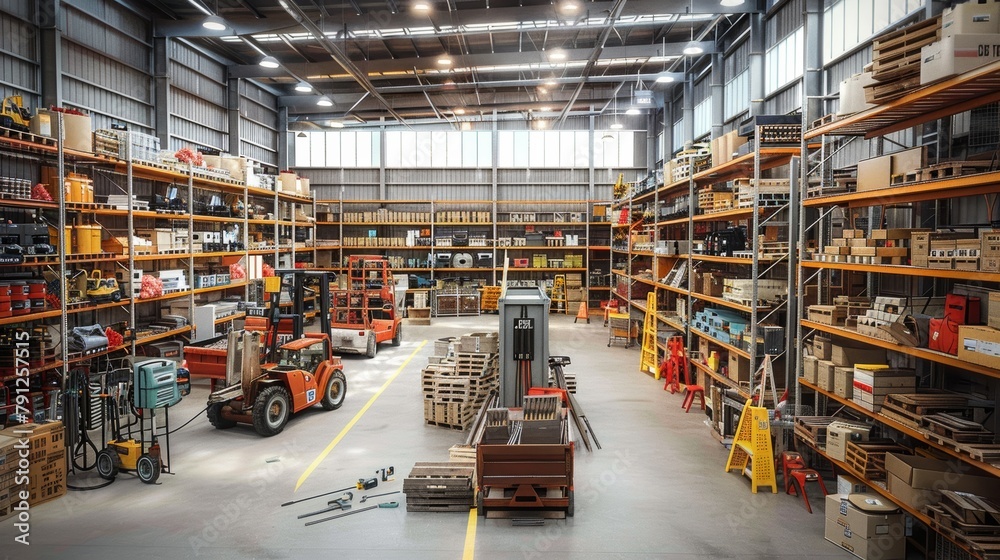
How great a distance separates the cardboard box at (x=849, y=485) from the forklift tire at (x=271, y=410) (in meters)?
7.76

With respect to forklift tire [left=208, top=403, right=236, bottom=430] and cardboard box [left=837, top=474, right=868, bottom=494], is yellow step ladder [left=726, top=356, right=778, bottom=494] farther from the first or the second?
forklift tire [left=208, top=403, right=236, bottom=430]

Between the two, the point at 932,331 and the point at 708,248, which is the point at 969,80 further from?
the point at 708,248

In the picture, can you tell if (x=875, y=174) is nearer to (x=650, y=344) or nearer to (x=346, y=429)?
(x=346, y=429)

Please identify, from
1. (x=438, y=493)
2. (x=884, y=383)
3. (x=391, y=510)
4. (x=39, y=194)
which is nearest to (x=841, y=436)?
(x=884, y=383)

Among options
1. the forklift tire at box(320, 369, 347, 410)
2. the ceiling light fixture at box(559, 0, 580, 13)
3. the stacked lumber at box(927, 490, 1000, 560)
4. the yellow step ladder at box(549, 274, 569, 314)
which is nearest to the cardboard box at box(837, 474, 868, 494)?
the stacked lumber at box(927, 490, 1000, 560)

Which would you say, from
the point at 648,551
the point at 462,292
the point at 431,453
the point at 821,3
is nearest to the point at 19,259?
the point at 431,453

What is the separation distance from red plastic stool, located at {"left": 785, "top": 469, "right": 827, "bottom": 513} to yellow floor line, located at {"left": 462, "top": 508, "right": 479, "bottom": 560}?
369 cm

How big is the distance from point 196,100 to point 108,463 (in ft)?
49.1

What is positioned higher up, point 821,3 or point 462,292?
point 821,3

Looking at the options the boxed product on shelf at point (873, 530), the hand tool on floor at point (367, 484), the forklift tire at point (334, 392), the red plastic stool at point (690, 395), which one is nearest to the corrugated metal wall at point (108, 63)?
the forklift tire at point (334, 392)

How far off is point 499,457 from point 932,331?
4443 mm

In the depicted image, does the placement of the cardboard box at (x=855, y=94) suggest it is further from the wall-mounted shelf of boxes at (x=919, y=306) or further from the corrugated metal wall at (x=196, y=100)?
the corrugated metal wall at (x=196, y=100)

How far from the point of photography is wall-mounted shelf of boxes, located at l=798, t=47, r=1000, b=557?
17.1 feet

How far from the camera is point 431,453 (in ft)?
28.9
